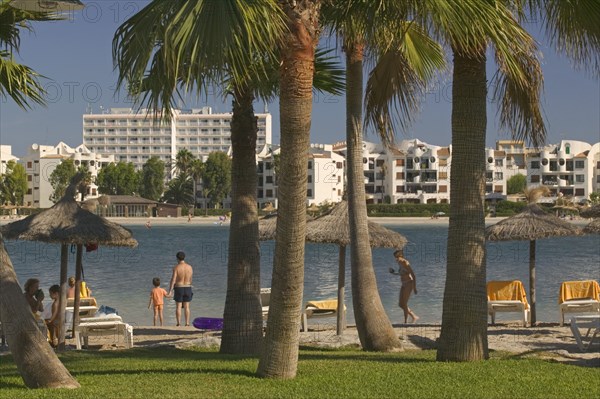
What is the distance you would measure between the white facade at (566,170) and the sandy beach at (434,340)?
12752 centimetres

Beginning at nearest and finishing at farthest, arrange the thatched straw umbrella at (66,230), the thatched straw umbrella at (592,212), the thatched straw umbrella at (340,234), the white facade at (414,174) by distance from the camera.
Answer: the thatched straw umbrella at (66,230)
the thatched straw umbrella at (340,234)
the thatched straw umbrella at (592,212)
the white facade at (414,174)

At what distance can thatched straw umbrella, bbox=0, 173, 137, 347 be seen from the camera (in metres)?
14.0

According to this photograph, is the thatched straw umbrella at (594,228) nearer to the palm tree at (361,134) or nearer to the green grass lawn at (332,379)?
the palm tree at (361,134)

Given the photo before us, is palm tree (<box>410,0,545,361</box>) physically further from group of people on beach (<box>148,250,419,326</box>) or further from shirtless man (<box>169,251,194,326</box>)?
shirtless man (<box>169,251,194,326</box>)

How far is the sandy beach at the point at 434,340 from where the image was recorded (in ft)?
38.0

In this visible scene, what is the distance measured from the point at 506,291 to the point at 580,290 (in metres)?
1.53

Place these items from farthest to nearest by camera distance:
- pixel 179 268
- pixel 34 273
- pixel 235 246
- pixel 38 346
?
1. pixel 34 273
2. pixel 179 268
3. pixel 235 246
4. pixel 38 346

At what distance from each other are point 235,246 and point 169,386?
3.30 meters

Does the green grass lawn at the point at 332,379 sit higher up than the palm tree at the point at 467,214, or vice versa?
the palm tree at the point at 467,214

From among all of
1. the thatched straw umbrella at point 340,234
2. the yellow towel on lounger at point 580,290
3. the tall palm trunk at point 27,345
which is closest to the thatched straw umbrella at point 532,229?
the yellow towel on lounger at point 580,290

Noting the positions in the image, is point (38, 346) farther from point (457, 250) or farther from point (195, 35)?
point (457, 250)

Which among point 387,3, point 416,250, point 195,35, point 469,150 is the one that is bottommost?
point 416,250

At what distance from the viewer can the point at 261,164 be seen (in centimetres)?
14075

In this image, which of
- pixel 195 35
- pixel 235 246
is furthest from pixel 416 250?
pixel 195 35
